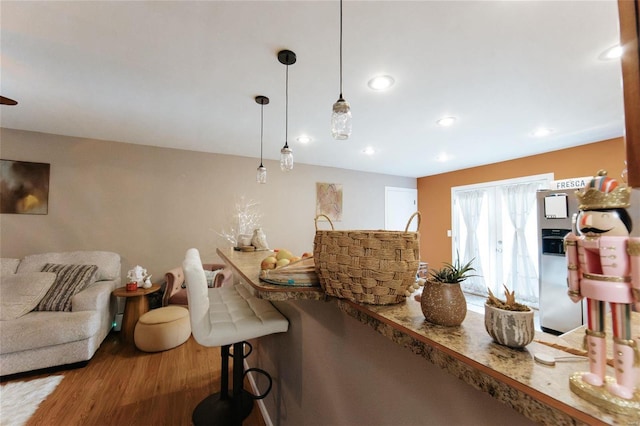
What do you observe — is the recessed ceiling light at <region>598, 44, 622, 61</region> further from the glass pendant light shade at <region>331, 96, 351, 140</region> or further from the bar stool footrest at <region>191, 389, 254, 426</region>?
the bar stool footrest at <region>191, 389, 254, 426</region>

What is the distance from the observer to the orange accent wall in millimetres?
3193

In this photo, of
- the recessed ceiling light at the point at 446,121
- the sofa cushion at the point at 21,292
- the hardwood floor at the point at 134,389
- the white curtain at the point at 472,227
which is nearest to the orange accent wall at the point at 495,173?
the white curtain at the point at 472,227

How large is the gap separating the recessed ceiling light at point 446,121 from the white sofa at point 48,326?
395 cm

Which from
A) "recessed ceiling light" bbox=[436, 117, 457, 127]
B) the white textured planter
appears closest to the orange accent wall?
"recessed ceiling light" bbox=[436, 117, 457, 127]

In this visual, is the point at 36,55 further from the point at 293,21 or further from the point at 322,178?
the point at 322,178

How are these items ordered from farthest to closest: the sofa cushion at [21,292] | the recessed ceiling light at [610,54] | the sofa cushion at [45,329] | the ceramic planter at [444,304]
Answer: the sofa cushion at [21,292], the sofa cushion at [45,329], the recessed ceiling light at [610,54], the ceramic planter at [444,304]

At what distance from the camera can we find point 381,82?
6.48 ft

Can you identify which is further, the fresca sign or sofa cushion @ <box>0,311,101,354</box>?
the fresca sign

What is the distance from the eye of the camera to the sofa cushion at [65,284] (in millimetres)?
2506

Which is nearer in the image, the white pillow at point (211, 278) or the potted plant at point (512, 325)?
the potted plant at point (512, 325)

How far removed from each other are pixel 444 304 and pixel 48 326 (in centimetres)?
321

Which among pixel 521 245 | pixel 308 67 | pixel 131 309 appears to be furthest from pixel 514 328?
pixel 521 245

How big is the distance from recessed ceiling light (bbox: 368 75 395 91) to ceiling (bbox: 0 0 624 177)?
0.23ft

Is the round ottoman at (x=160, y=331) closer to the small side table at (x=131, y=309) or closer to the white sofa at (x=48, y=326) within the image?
the small side table at (x=131, y=309)
